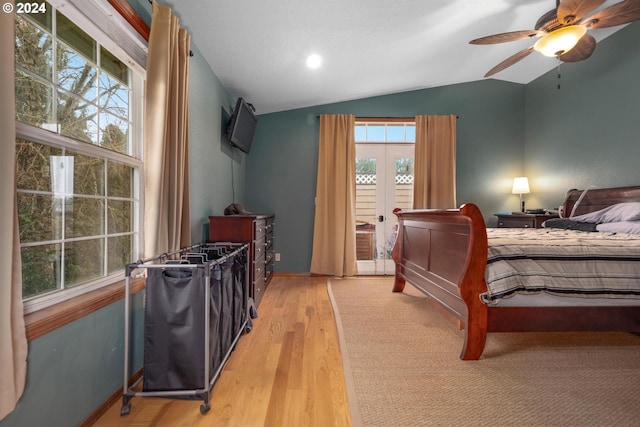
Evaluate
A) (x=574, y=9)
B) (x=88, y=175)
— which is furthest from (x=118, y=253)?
(x=574, y=9)

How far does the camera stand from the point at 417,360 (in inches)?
74.9

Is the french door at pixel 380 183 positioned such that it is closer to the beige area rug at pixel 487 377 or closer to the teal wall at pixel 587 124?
the teal wall at pixel 587 124

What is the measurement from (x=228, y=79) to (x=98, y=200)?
226 centimetres

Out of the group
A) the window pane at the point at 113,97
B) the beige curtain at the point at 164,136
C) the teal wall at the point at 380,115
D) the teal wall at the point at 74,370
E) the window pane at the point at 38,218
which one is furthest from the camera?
the teal wall at the point at 380,115

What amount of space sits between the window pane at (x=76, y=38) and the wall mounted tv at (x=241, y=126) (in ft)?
5.92

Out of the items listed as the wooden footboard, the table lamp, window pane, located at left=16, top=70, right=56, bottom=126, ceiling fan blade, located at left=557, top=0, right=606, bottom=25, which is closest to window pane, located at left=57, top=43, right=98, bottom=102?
window pane, located at left=16, top=70, right=56, bottom=126

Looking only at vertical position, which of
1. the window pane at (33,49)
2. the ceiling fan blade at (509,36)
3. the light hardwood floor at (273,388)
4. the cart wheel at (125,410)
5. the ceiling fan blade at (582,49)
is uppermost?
the ceiling fan blade at (582,49)

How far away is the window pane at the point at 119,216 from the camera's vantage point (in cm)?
170

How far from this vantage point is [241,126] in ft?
11.6

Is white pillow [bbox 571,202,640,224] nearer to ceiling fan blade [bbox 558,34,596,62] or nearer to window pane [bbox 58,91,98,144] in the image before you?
ceiling fan blade [bbox 558,34,596,62]

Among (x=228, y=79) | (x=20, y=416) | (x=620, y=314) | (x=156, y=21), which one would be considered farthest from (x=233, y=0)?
(x=620, y=314)

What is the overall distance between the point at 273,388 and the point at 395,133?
384 cm

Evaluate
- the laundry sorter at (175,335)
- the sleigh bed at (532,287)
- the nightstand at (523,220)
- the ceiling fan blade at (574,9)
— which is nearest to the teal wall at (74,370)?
the laundry sorter at (175,335)

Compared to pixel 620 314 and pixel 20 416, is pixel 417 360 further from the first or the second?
pixel 20 416
